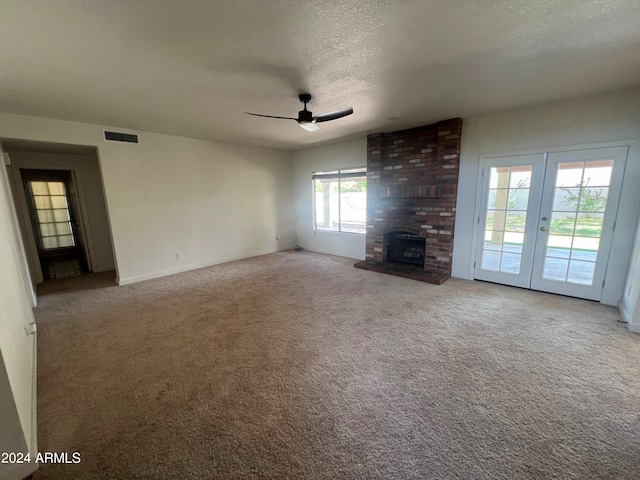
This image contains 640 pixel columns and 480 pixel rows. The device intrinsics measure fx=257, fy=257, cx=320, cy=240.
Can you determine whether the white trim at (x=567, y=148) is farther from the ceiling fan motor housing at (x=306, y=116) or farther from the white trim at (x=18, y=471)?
the white trim at (x=18, y=471)

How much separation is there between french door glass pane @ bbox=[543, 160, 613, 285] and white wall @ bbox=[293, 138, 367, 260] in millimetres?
3079

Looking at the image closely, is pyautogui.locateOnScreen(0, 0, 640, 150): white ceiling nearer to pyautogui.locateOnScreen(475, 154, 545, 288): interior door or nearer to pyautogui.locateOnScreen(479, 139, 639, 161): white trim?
pyautogui.locateOnScreen(479, 139, 639, 161): white trim

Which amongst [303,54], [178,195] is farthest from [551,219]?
[178,195]

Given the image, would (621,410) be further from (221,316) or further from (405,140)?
(405,140)

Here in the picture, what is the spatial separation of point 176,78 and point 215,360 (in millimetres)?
2631

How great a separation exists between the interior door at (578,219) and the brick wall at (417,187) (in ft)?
3.88

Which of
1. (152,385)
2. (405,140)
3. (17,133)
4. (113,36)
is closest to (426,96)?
(405,140)

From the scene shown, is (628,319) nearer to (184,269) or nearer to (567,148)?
(567,148)

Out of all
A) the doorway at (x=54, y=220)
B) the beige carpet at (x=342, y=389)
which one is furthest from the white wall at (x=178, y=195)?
the doorway at (x=54, y=220)

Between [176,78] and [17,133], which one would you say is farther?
[17,133]

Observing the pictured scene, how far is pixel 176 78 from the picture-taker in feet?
7.95

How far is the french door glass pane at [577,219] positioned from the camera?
125 inches

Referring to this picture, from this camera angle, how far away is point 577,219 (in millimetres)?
3307

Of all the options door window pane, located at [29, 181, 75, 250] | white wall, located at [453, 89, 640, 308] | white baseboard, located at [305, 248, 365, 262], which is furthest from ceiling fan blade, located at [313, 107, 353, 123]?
door window pane, located at [29, 181, 75, 250]
